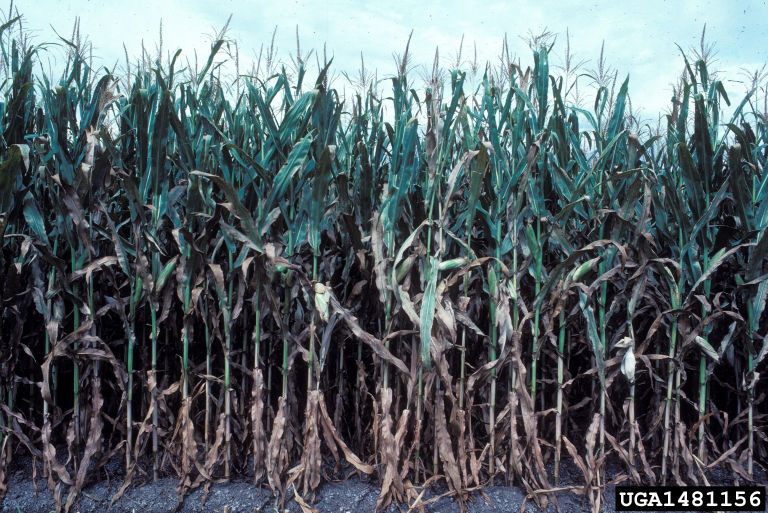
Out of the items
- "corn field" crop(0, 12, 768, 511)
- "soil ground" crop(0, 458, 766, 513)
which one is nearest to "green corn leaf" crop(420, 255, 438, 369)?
"corn field" crop(0, 12, 768, 511)

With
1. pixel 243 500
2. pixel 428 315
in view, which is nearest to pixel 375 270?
pixel 428 315

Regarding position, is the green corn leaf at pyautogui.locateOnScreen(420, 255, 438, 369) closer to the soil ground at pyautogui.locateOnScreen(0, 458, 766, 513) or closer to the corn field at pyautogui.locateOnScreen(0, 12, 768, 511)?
the corn field at pyautogui.locateOnScreen(0, 12, 768, 511)

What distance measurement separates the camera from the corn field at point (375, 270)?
2035mm

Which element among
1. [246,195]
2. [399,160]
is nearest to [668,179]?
[399,160]

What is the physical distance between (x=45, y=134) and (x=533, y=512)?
8.84 ft

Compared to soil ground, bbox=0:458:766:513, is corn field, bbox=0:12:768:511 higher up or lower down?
higher up

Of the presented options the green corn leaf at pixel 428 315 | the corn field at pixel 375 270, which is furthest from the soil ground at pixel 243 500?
the green corn leaf at pixel 428 315

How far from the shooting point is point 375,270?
2.05 meters

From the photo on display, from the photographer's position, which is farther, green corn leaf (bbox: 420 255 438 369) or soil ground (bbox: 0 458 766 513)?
soil ground (bbox: 0 458 766 513)

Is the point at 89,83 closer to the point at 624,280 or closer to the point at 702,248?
the point at 624,280

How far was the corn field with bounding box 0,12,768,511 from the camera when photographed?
204 cm

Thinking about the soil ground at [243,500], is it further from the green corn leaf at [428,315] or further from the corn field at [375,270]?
the green corn leaf at [428,315]

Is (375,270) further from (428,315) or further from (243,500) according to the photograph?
(243,500)

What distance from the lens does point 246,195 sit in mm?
2191
